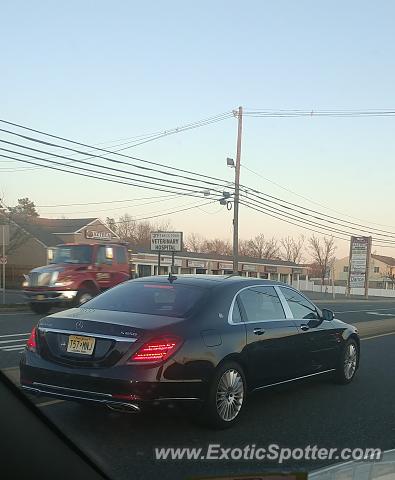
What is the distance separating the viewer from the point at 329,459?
15.0 feet

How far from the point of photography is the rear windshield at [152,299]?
5.69m

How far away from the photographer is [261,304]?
6.50 metres

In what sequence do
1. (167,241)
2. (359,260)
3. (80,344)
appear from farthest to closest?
(359,260) < (167,241) < (80,344)

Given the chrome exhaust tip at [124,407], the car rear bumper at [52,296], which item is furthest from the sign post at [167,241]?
the chrome exhaust tip at [124,407]

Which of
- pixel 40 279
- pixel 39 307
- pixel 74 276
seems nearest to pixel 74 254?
pixel 74 276

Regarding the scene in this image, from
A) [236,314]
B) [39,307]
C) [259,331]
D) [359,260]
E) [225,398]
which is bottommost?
[39,307]

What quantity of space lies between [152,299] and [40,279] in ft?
41.6

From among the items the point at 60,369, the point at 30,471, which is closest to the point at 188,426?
the point at 60,369

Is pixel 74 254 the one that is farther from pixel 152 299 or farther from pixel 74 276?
pixel 152 299

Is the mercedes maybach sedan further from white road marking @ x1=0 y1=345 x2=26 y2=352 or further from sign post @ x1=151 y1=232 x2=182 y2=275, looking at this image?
sign post @ x1=151 y1=232 x2=182 y2=275

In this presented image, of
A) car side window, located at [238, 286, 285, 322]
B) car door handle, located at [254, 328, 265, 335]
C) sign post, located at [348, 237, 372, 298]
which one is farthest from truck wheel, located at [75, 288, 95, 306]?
sign post, located at [348, 237, 372, 298]

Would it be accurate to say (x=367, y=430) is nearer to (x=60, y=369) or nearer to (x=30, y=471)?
(x=60, y=369)

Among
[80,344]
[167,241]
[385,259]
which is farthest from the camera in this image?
[385,259]

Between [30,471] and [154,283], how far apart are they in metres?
3.99
